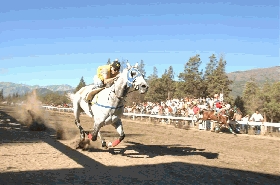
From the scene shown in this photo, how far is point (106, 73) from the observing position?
32.8 feet

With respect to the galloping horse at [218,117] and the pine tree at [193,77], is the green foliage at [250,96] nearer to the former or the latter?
the pine tree at [193,77]

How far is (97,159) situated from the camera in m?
8.41

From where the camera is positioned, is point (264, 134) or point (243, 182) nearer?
point (243, 182)

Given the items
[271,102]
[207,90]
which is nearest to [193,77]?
[207,90]

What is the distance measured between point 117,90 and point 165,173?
10.2 feet

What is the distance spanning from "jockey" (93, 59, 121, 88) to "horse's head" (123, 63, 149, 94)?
124 cm

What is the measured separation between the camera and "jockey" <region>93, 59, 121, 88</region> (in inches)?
393

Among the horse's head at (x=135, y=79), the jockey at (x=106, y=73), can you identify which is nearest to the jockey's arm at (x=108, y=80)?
the jockey at (x=106, y=73)

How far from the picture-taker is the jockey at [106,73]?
32.7 ft

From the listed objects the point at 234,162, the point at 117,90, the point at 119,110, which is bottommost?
the point at 234,162

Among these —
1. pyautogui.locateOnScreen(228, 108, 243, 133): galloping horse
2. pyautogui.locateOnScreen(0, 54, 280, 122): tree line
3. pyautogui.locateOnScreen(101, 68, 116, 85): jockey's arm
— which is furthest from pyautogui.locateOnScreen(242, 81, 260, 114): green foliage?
pyautogui.locateOnScreen(101, 68, 116, 85): jockey's arm

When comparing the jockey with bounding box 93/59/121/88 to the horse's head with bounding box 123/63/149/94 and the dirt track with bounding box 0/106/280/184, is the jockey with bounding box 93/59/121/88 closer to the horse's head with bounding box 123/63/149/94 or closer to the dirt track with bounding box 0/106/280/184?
the horse's head with bounding box 123/63/149/94

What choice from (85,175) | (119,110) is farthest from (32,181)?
(119,110)

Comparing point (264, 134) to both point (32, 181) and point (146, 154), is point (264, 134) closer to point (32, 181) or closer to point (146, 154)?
point (146, 154)
